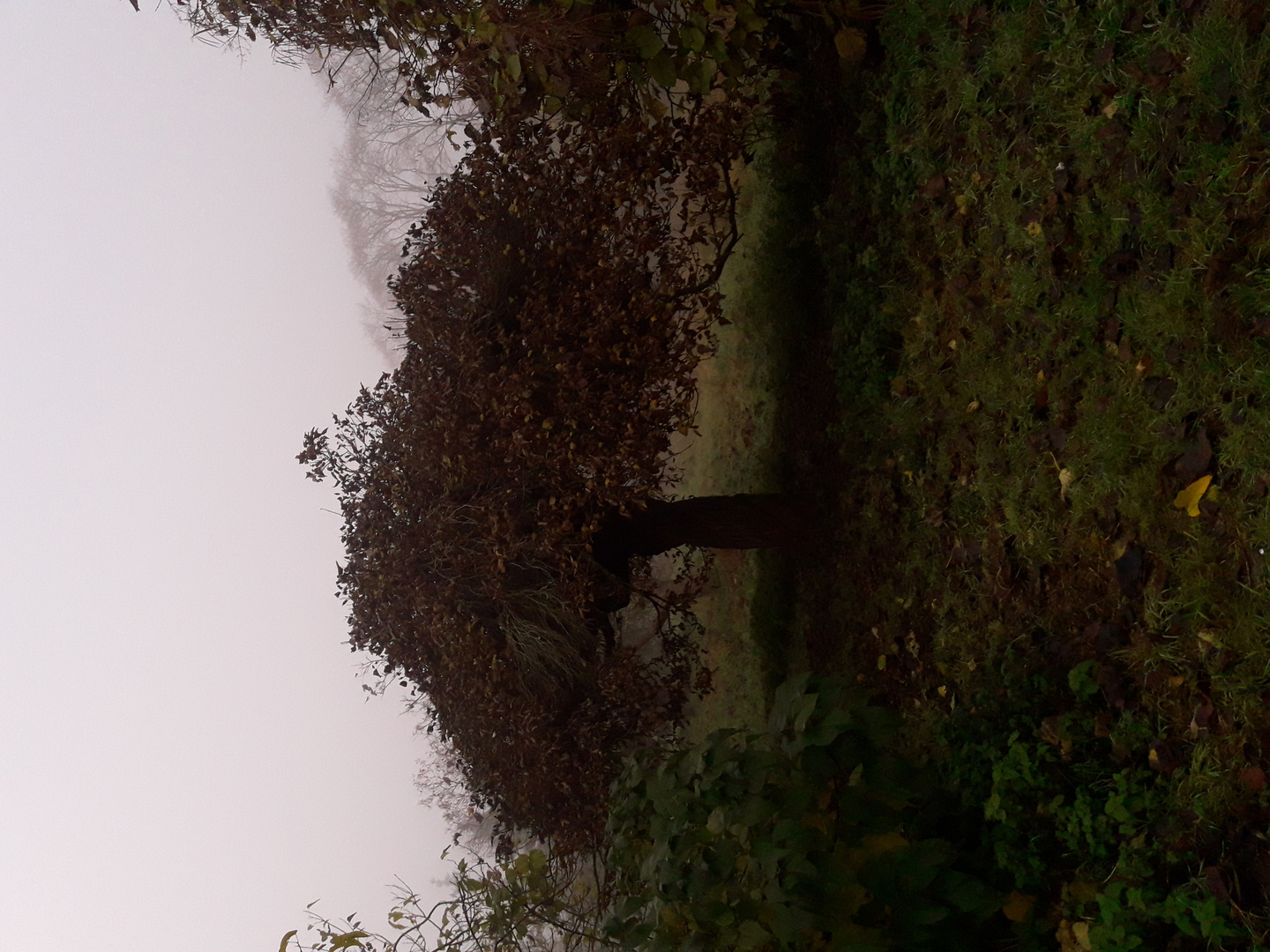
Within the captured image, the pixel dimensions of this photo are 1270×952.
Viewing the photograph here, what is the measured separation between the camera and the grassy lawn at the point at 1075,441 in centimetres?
350

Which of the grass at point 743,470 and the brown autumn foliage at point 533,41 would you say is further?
the grass at point 743,470

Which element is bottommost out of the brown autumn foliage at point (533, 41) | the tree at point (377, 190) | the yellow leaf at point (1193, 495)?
the yellow leaf at point (1193, 495)

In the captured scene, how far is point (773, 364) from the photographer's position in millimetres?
7727

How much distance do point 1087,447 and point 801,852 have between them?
91.4 inches

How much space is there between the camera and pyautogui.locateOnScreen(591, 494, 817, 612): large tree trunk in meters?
6.97

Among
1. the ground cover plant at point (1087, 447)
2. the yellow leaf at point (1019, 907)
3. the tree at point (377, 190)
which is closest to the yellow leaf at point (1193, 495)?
the ground cover plant at point (1087, 447)

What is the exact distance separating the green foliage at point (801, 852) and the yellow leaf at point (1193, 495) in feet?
5.08

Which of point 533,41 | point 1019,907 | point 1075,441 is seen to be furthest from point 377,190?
point 1019,907

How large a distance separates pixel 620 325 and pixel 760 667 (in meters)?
3.27

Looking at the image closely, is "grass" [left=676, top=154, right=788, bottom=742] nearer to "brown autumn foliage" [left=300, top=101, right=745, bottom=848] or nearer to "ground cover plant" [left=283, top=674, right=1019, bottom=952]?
"brown autumn foliage" [left=300, top=101, right=745, bottom=848]

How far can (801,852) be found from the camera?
3631mm

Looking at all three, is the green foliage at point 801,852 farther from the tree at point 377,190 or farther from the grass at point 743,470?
the tree at point 377,190

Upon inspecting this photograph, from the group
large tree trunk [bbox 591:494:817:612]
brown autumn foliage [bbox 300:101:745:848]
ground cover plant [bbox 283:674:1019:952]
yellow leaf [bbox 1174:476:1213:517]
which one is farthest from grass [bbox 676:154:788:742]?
yellow leaf [bbox 1174:476:1213:517]

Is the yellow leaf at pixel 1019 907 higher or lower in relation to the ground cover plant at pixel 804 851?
lower
